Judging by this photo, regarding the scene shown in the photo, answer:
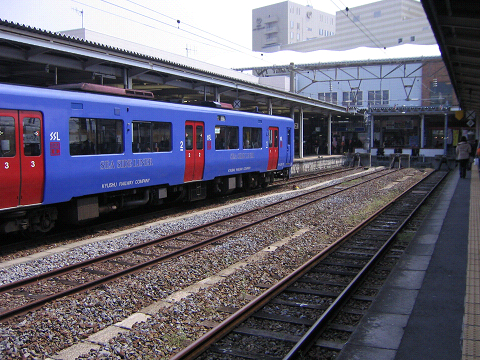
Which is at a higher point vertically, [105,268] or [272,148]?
[272,148]

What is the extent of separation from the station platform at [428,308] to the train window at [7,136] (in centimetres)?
620

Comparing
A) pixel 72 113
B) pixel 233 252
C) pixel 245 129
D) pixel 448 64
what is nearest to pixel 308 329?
pixel 233 252

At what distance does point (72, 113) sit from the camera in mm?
8875

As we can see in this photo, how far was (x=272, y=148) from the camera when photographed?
17516 mm

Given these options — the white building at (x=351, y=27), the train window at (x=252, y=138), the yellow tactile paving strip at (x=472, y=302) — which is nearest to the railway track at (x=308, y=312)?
the yellow tactile paving strip at (x=472, y=302)

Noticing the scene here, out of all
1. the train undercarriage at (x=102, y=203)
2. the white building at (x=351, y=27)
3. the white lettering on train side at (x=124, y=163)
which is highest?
the white building at (x=351, y=27)

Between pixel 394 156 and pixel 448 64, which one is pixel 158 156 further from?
pixel 394 156

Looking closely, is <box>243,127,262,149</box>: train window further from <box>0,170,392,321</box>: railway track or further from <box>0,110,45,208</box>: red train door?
<box>0,110,45,208</box>: red train door

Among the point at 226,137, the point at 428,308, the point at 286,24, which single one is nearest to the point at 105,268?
the point at 428,308

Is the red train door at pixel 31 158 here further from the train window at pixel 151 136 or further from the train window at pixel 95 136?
the train window at pixel 151 136

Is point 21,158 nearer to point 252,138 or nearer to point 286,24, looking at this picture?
point 252,138

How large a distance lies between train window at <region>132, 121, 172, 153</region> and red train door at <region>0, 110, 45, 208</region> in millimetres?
2627

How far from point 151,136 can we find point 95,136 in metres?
1.79

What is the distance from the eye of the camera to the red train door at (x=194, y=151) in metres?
12.5
